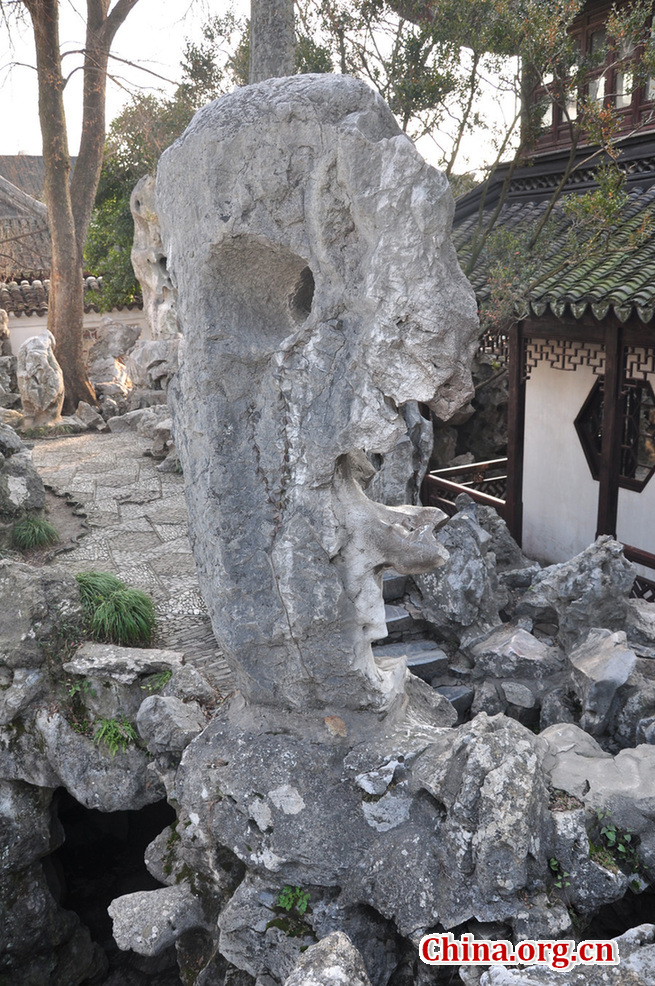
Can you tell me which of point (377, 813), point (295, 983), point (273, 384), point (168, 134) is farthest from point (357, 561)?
point (168, 134)

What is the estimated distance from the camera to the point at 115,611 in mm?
6621

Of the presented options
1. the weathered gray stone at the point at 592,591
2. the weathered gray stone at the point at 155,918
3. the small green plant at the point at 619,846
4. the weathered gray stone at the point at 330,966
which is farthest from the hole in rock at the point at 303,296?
the weathered gray stone at the point at 592,591

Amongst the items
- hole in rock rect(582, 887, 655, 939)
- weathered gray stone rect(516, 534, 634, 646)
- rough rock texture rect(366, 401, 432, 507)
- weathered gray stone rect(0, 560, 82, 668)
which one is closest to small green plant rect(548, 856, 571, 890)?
hole in rock rect(582, 887, 655, 939)

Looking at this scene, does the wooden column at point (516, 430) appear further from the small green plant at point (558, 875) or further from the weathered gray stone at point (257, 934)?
the weathered gray stone at point (257, 934)

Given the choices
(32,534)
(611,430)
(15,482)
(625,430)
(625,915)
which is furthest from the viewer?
(625,430)

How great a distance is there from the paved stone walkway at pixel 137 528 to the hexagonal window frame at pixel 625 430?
4.98 m

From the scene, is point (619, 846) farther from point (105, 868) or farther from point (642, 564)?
point (105, 868)

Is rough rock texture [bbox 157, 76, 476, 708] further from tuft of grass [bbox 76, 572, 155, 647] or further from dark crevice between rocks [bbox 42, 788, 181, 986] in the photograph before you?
dark crevice between rocks [bbox 42, 788, 181, 986]

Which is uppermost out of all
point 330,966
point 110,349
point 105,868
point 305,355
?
point 305,355

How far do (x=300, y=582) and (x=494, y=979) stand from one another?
6.28ft

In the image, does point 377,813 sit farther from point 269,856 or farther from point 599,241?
point 599,241

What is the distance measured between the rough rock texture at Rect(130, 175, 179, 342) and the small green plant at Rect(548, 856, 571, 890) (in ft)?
43.6

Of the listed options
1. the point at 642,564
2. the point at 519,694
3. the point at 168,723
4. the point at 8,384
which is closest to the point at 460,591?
the point at 519,694

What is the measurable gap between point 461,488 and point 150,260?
9.57 m
